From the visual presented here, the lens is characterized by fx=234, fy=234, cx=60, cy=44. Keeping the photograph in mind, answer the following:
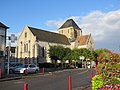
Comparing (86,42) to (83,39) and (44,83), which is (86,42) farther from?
(44,83)

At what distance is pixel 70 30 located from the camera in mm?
101188

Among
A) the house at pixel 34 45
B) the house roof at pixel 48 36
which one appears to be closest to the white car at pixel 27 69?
the house at pixel 34 45

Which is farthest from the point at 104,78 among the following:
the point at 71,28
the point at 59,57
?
the point at 71,28

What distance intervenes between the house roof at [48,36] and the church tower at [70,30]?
6.51m

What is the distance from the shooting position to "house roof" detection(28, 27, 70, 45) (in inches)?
3090

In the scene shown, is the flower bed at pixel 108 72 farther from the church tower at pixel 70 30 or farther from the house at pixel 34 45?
the church tower at pixel 70 30

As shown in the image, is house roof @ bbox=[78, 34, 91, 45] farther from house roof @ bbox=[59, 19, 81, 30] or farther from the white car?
the white car

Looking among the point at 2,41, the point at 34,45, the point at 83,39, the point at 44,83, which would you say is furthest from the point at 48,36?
the point at 44,83

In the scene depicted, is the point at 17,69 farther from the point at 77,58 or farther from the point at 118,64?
the point at 77,58

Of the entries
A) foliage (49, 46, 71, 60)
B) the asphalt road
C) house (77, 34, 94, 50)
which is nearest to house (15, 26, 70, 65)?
foliage (49, 46, 71, 60)

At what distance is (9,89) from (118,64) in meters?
9.11

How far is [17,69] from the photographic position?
37.2m

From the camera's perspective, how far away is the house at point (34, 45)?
246ft

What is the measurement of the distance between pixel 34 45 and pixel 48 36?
10.1m
